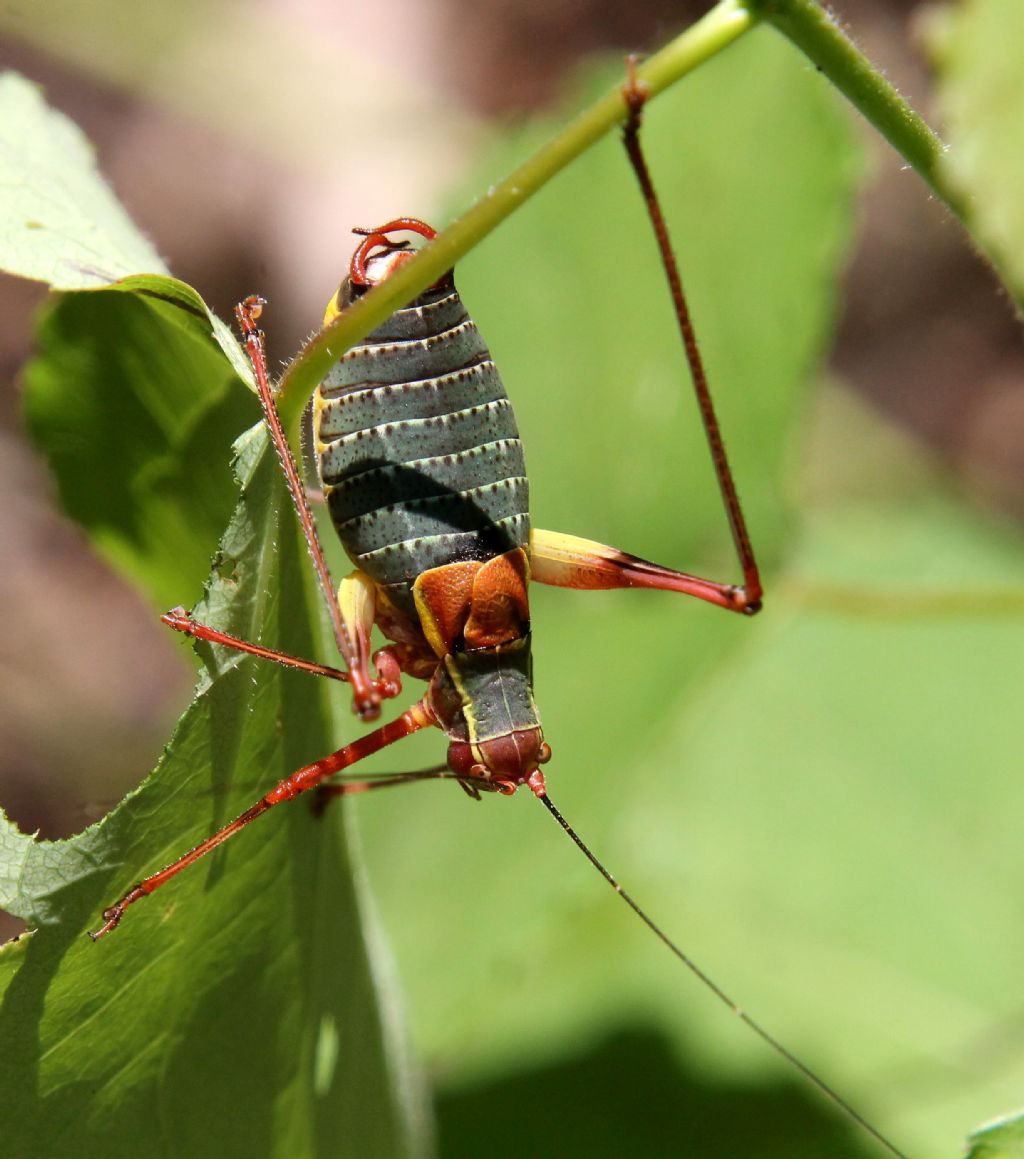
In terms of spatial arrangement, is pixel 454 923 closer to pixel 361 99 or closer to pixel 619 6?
pixel 361 99

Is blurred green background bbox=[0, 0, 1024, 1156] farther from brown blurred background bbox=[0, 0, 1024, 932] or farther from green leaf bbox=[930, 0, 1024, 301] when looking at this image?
green leaf bbox=[930, 0, 1024, 301]

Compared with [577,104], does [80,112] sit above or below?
above

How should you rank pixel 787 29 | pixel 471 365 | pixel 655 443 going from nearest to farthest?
pixel 787 29
pixel 471 365
pixel 655 443

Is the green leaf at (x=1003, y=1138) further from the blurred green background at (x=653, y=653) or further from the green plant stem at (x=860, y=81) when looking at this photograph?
the blurred green background at (x=653, y=653)

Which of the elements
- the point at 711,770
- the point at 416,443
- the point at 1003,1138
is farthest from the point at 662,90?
the point at 711,770

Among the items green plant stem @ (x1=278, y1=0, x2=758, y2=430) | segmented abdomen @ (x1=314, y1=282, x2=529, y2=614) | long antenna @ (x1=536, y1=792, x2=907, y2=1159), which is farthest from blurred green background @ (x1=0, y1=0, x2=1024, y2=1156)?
green plant stem @ (x1=278, y1=0, x2=758, y2=430)

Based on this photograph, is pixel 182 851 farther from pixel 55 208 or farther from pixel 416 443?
pixel 55 208

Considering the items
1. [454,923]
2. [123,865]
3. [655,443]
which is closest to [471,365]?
[123,865]

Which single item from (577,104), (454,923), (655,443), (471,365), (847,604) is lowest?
(454,923)
